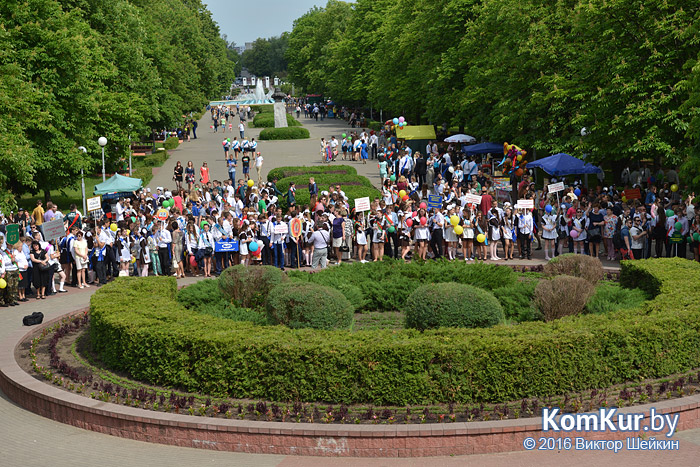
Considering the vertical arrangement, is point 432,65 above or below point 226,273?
above

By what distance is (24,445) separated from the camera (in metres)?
11.4

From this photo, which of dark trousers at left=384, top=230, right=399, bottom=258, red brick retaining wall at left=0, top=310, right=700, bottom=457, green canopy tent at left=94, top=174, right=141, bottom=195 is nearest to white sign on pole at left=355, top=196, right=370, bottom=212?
dark trousers at left=384, top=230, right=399, bottom=258

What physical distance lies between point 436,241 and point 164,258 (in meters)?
7.40

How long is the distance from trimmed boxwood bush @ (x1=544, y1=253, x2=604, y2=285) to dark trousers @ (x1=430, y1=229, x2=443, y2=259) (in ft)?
20.1

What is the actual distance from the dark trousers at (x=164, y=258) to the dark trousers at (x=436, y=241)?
721cm

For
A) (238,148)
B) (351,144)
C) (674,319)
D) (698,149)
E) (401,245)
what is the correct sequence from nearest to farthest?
(674,319)
(698,149)
(401,245)
(238,148)
(351,144)

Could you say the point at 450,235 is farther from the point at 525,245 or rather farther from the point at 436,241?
the point at 525,245

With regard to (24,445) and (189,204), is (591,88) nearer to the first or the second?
(189,204)

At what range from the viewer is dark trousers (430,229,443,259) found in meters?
22.9

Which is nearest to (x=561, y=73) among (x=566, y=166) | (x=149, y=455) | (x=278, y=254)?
(x=566, y=166)

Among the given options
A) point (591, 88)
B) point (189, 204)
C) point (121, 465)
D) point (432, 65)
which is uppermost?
point (432, 65)

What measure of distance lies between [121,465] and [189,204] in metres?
16.4

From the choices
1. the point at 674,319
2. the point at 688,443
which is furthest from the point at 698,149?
the point at 688,443

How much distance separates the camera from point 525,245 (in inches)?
915
